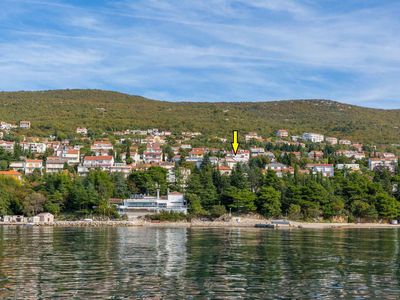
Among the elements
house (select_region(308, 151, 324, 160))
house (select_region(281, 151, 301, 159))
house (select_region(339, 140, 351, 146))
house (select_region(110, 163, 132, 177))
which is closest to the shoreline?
house (select_region(110, 163, 132, 177))

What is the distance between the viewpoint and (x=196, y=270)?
2934cm

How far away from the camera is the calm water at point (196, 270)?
23391mm

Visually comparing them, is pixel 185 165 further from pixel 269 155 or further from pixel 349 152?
pixel 349 152

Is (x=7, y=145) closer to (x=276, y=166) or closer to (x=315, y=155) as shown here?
(x=276, y=166)

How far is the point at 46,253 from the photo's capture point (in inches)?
1436

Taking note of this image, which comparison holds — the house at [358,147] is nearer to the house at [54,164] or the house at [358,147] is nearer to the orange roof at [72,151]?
the orange roof at [72,151]

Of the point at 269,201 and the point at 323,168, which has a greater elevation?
the point at 323,168

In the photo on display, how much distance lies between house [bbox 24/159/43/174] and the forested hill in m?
29.7

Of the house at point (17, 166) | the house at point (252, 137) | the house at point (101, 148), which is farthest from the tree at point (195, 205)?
the house at point (252, 137)

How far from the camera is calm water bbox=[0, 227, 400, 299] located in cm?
2339

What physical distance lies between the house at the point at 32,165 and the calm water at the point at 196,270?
52788mm

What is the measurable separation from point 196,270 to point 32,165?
73.4 m

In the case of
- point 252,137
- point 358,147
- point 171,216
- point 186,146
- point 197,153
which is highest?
point 252,137

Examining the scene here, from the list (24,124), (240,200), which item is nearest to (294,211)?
(240,200)
